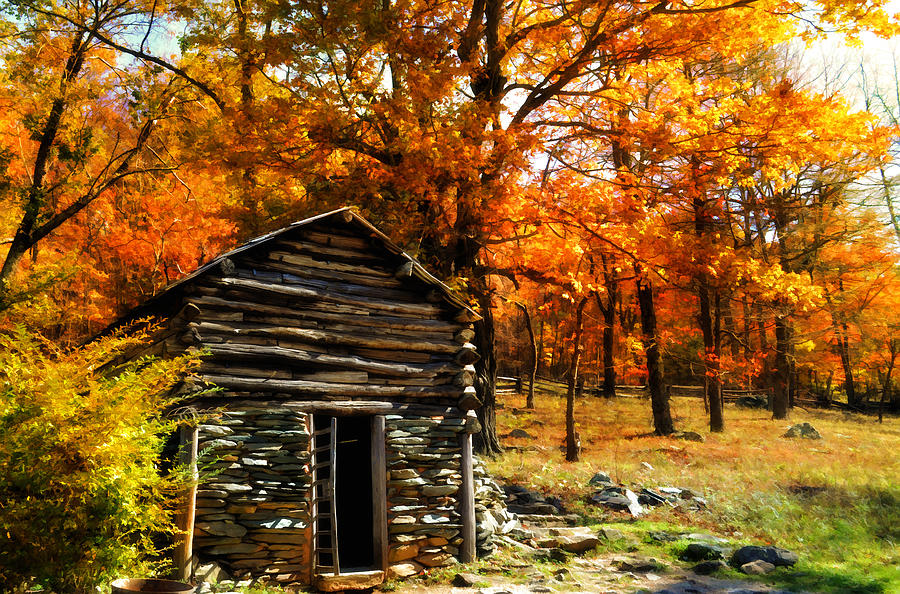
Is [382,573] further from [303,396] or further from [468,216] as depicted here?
[468,216]

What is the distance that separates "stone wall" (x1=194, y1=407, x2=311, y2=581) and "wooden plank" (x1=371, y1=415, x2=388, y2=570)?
96cm

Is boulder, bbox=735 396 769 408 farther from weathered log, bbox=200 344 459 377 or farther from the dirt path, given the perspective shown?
weathered log, bbox=200 344 459 377

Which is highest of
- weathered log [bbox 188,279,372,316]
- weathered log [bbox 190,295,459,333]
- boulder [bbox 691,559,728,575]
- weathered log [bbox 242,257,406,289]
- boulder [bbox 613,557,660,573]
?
weathered log [bbox 242,257,406,289]

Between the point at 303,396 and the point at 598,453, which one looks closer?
the point at 303,396

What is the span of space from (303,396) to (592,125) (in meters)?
9.42

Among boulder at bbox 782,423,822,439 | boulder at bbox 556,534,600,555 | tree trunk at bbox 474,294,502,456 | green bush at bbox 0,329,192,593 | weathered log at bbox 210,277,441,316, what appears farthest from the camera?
boulder at bbox 782,423,822,439

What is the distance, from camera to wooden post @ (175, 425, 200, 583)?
7172 millimetres

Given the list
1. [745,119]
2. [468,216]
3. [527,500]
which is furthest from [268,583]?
[745,119]

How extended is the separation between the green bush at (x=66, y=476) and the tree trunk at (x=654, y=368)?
16697 millimetres

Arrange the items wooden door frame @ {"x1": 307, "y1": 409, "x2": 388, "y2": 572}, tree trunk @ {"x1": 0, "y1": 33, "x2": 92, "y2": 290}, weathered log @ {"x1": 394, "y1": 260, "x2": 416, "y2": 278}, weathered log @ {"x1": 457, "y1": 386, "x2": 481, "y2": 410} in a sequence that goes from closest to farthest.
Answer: wooden door frame @ {"x1": 307, "y1": 409, "x2": 388, "y2": 572}, weathered log @ {"x1": 394, "y1": 260, "x2": 416, "y2": 278}, weathered log @ {"x1": 457, "y1": 386, "x2": 481, "y2": 410}, tree trunk @ {"x1": 0, "y1": 33, "x2": 92, "y2": 290}

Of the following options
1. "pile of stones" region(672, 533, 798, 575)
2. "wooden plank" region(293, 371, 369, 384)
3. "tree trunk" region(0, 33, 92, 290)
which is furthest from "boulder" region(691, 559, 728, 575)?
"tree trunk" region(0, 33, 92, 290)

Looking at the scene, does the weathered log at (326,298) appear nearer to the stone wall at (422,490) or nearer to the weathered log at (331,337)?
the weathered log at (331,337)

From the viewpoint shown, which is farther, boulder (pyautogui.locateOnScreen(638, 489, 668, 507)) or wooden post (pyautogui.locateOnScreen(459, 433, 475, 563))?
boulder (pyautogui.locateOnScreen(638, 489, 668, 507))

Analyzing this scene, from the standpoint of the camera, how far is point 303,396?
855cm
